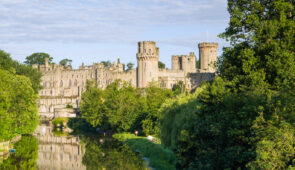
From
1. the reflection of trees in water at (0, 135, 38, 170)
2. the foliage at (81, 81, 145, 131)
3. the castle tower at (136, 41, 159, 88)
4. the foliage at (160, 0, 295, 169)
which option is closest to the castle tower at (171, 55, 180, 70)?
the castle tower at (136, 41, 159, 88)

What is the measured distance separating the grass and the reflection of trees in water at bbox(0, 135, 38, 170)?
31.7 ft

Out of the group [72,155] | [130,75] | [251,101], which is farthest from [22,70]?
[251,101]

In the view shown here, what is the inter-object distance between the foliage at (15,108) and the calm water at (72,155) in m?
2.10

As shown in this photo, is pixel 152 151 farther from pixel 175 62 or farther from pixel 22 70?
pixel 175 62

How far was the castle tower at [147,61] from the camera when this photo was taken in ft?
279

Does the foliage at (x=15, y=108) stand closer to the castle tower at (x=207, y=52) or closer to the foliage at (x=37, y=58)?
the castle tower at (x=207, y=52)

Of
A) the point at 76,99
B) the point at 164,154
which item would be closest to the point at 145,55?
the point at 76,99

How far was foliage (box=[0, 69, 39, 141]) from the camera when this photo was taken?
4109 centimetres

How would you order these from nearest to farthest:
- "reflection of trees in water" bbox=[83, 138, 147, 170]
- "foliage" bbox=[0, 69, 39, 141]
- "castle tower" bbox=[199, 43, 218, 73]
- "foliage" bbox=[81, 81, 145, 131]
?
"reflection of trees in water" bbox=[83, 138, 147, 170]
"foliage" bbox=[0, 69, 39, 141]
"foliage" bbox=[81, 81, 145, 131]
"castle tower" bbox=[199, 43, 218, 73]

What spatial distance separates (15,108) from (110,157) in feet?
34.3

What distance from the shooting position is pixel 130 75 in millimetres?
90750

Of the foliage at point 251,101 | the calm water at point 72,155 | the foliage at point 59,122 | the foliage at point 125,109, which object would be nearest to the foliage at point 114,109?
the foliage at point 125,109

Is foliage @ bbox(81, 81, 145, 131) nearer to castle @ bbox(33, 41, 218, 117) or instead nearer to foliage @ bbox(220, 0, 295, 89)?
castle @ bbox(33, 41, 218, 117)

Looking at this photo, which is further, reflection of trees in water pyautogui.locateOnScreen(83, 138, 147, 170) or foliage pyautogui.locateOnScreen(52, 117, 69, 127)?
foliage pyautogui.locateOnScreen(52, 117, 69, 127)
